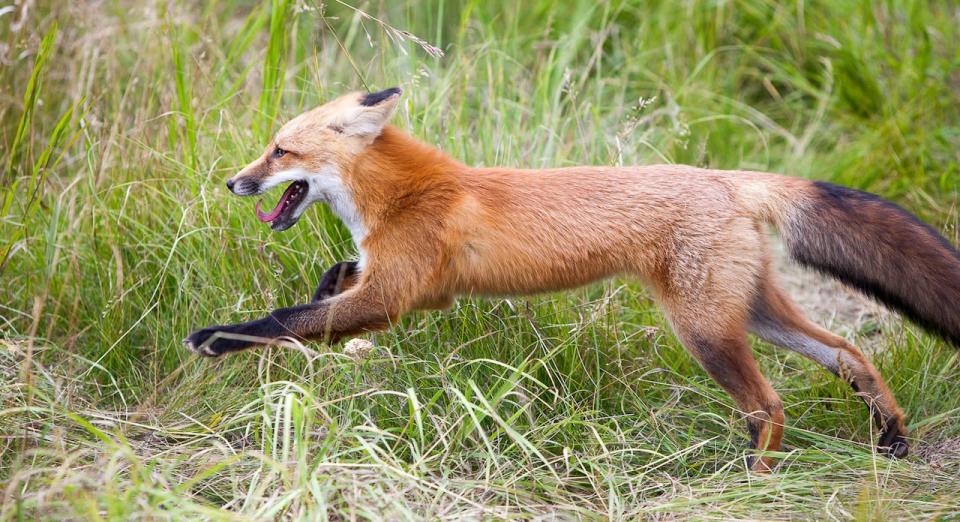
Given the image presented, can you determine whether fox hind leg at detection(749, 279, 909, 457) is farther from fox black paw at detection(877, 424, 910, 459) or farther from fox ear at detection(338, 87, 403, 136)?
fox ear at detection(338, 87, 403, 136)

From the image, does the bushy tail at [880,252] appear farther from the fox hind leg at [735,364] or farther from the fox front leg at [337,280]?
the fox front leg at [337,280]

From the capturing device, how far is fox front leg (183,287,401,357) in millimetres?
3969

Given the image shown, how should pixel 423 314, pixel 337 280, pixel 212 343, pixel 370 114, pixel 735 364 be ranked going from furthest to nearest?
pixel 423 314, pixel 337 280, pixel 370 114, pixel 735 364, pixel 212 343

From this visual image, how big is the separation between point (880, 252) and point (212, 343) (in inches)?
113

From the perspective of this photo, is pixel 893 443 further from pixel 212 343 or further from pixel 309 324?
pixel 212 343

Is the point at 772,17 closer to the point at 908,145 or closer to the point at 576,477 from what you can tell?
the point at 908,145

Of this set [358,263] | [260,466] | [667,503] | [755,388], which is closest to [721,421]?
[755,388]

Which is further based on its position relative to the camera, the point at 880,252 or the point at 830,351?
the point at 830,351

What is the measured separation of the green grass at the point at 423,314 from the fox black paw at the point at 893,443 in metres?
0.09

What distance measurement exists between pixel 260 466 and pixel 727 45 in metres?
5.61

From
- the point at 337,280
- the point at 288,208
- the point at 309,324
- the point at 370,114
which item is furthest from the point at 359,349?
the point at 370,114

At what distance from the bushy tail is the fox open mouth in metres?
2.18

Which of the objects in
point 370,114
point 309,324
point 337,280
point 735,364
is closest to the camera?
point 309,324

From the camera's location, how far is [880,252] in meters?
4.24
